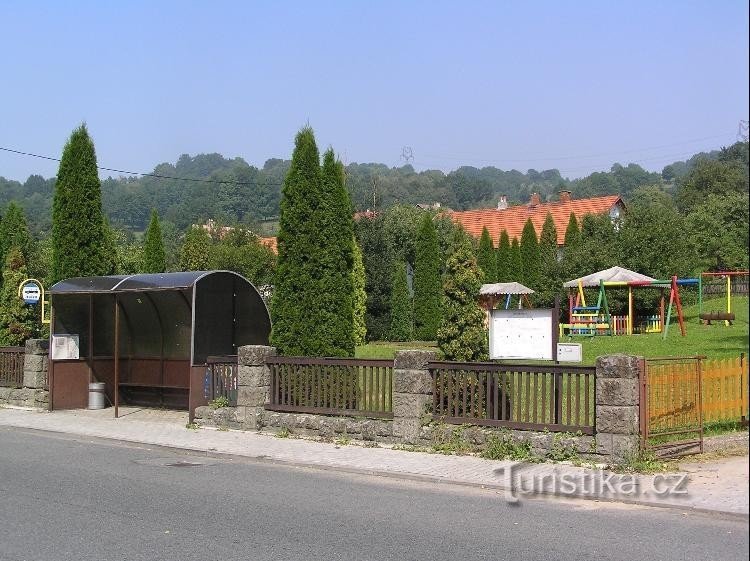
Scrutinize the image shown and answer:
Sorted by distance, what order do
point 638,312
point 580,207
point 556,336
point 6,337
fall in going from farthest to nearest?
1. point 580,207
2. point 638,312
3. point 6,337
4. point 556,336

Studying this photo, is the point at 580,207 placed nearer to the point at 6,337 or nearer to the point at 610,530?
the point at 6,337

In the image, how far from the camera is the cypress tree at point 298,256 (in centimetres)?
1734

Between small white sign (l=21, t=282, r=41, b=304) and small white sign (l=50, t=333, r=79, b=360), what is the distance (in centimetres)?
379

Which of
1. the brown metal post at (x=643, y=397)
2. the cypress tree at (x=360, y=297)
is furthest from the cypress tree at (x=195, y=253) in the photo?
the brown metal post at (x=643, y=397)

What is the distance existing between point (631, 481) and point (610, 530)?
2.61 metres

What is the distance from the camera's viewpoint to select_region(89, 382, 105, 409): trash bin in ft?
68.6

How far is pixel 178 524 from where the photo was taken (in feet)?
29.4

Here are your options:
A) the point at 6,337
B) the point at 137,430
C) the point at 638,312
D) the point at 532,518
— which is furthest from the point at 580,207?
the point at 532,518

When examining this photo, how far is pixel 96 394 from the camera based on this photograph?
20938mm

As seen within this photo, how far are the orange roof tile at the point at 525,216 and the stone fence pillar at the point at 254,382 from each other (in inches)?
2268

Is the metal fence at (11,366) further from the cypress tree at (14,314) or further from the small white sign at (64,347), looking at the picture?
the cypress tree at (14,314)

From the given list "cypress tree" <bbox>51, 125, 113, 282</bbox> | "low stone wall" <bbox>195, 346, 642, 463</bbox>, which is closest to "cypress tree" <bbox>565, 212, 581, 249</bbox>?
"cypress tree" <bbox>51, 125, 113, 282</bbox>

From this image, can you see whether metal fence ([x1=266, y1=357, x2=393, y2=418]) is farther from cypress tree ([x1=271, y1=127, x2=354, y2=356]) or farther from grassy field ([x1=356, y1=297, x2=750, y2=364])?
grassy field ([x1=356, y1=297, x2=750, y2=364])

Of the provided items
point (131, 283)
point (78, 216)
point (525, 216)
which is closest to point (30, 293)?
point (78, 216)
